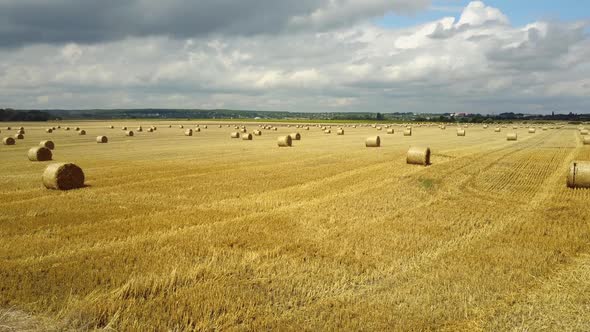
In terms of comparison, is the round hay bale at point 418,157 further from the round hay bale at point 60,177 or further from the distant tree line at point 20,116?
the distant tree line at point 20,116

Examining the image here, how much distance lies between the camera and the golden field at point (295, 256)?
19.7 feet

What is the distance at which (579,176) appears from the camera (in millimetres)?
15773

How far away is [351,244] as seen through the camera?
361 inches

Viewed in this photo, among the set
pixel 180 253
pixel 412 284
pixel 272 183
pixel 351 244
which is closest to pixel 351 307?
pixel 412 284

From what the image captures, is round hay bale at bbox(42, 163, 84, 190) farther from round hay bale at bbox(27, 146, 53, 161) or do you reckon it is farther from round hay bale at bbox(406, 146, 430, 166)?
round hay bale at bbox(406, 146, 430, 166)

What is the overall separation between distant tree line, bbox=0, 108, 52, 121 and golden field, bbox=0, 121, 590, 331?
130 metres

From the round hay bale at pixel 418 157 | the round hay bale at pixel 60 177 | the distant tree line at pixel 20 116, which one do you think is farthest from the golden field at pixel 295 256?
the distant tree line at pixel 20 116

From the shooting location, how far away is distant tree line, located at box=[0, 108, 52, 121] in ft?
414

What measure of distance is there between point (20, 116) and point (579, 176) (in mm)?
143521

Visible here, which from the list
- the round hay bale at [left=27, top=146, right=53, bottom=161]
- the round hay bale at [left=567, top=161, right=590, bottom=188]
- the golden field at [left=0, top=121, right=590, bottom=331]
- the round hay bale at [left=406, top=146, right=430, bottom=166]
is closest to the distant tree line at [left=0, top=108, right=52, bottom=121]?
the round hay bale at [left=27, top=146, right=53, bottom=161]

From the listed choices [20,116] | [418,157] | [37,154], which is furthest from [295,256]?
[20,116]

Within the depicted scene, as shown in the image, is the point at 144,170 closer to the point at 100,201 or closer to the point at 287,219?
the point at 100,201

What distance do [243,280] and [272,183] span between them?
9.78m

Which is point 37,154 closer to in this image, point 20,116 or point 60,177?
point 60,177
